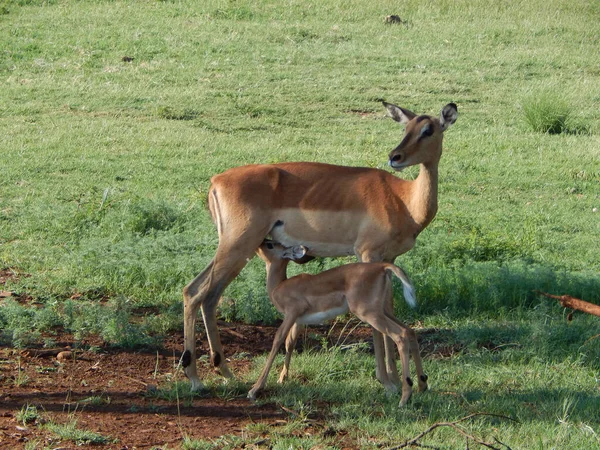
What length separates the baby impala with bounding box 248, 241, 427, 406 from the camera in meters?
5.31

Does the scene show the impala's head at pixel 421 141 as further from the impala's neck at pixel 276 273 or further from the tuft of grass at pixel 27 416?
the tuft of grass at pixel 27 416

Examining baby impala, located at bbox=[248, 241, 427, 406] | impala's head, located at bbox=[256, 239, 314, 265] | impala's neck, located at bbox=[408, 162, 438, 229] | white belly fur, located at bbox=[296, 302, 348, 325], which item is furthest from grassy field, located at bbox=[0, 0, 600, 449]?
impala's neck, located at bbox=[408, 162, 438, 229]

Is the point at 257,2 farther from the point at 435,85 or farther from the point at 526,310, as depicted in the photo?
the point at 526,310

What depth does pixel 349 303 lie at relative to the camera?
5426 mm

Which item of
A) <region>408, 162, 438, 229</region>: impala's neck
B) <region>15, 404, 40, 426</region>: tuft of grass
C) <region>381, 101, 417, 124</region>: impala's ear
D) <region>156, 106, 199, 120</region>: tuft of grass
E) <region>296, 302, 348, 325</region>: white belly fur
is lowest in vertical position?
<region>15, 404, 40, 426</region>: tuft of grass

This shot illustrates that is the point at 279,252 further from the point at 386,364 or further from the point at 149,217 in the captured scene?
the point at 149,217

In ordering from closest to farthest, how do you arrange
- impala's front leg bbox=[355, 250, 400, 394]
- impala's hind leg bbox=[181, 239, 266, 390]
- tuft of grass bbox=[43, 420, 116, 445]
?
1. tuft of grass bbox=[43, 420, 116, 445]
2. impala's front leg bbox=[355, 250, 400, 394]
3. impala's hind leg bbox=[181, 239, 266, 390]

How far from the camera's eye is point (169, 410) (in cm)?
517

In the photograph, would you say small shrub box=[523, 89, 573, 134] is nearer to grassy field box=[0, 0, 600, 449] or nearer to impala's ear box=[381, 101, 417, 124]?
grassy field box=[0, 0, 600, 449]

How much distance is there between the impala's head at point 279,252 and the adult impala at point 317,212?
6 centimetres

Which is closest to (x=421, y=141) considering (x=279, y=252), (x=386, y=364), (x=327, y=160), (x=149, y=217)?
(x=279, y=252)

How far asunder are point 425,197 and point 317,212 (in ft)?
2.16

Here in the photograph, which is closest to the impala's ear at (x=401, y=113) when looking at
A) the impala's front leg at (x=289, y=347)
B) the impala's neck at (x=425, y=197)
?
the impala's neck at (x=425, y=197)

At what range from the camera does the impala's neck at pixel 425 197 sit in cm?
594
